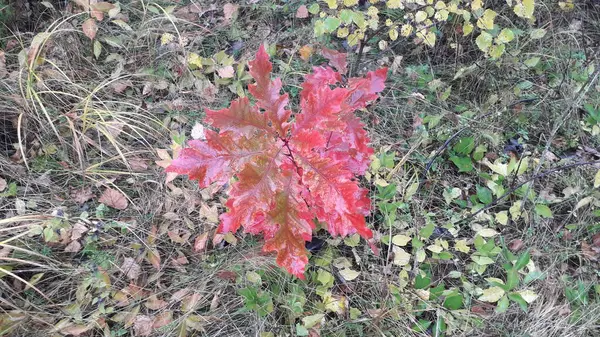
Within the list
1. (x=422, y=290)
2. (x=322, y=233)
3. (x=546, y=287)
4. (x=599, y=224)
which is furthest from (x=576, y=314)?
(x=322, y=233)

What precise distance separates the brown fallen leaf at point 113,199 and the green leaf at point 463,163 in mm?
1534

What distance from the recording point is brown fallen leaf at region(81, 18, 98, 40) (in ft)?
7.32

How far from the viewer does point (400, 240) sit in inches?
71.2

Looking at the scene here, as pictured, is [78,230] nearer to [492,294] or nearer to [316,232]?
[316,232]

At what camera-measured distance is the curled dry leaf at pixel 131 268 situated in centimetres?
178

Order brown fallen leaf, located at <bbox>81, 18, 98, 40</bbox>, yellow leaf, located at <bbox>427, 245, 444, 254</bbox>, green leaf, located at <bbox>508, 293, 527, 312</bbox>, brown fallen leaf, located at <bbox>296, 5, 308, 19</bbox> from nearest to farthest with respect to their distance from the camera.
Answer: green leaf, located at <bbox>508, 293, 527, 312</bbox>, yellow leaf, located at <bbox>427, 245, 444, 254</bbox>, brown fallen leaf, located at <bbox>81, 18, 98, 40</bbox>, brown fallen leaf, located at <bbox>296, 5, 308, 19</bbox>

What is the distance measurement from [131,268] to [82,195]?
445 mm

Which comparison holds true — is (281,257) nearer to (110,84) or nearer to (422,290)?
(422,290)

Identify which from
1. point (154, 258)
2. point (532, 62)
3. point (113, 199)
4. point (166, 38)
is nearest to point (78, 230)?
point (113, 199)

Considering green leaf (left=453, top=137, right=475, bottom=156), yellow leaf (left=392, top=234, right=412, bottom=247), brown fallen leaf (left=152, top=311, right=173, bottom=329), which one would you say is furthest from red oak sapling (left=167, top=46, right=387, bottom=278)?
green leaf (left=453, top=137, right=475, bottom=156)

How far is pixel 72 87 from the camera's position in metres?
2.26

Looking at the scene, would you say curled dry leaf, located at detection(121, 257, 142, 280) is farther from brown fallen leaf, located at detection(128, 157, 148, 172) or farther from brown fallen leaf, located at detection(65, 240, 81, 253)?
brown fallen leaf, located at detection(128, 157, 148, 172)

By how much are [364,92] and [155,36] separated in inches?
60.1

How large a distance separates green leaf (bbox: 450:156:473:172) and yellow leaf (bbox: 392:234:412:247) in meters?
0.48
